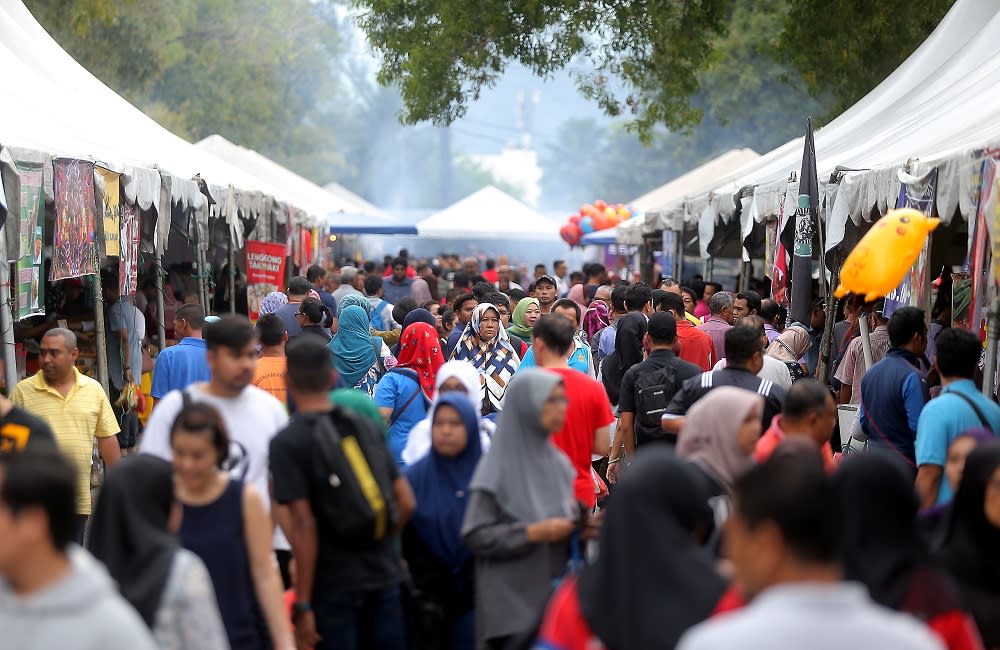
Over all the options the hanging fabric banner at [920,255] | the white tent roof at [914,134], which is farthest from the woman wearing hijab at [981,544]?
the hanging fabric banner at [920,255]

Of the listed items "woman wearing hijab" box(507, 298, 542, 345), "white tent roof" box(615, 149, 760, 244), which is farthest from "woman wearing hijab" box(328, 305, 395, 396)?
"white tent roof" box(615, 149, 760, 244)

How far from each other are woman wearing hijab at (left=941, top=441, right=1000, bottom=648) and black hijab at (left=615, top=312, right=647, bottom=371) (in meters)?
5.01

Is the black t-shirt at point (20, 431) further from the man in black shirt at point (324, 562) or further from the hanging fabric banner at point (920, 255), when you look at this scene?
the hanging fabric banner at point (920, 255)

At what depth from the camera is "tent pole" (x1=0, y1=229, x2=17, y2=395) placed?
6.89 metres

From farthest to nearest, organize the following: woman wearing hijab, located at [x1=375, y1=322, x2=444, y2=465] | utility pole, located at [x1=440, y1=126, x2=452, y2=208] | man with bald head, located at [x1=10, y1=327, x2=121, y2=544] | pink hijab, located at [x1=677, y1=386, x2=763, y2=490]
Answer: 1. utility pole, located at [x1=440, y1=126, x2=452, y2=208]
2. woman wearing hijab, located at [x1=375, y1=322, x2=444, y2=465]
3. man with bald head, located at [x1=10, y1=327, x2=121, y2=544]
4. pink hijab, located at [x1=677, y1=386, x2=763, y2=490]

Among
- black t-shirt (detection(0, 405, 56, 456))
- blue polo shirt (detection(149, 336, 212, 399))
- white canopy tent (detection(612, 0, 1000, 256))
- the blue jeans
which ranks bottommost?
the blue jeans

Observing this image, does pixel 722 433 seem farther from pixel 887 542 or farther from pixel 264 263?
pixel 264 263

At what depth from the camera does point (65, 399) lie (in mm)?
6957

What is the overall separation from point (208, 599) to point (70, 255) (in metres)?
5.04

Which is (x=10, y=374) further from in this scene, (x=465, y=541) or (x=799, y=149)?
(x=799, y=149)

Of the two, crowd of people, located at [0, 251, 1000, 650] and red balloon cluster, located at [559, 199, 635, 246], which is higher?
red balloon cluster, located at [559, 199, 635, 246]

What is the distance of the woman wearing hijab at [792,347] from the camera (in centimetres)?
897

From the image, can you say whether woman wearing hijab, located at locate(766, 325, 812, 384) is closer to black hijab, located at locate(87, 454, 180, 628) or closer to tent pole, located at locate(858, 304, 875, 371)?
tent pole, located at locate(858, 304, 875, 371)

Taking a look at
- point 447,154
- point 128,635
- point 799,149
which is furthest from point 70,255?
point 447,154
